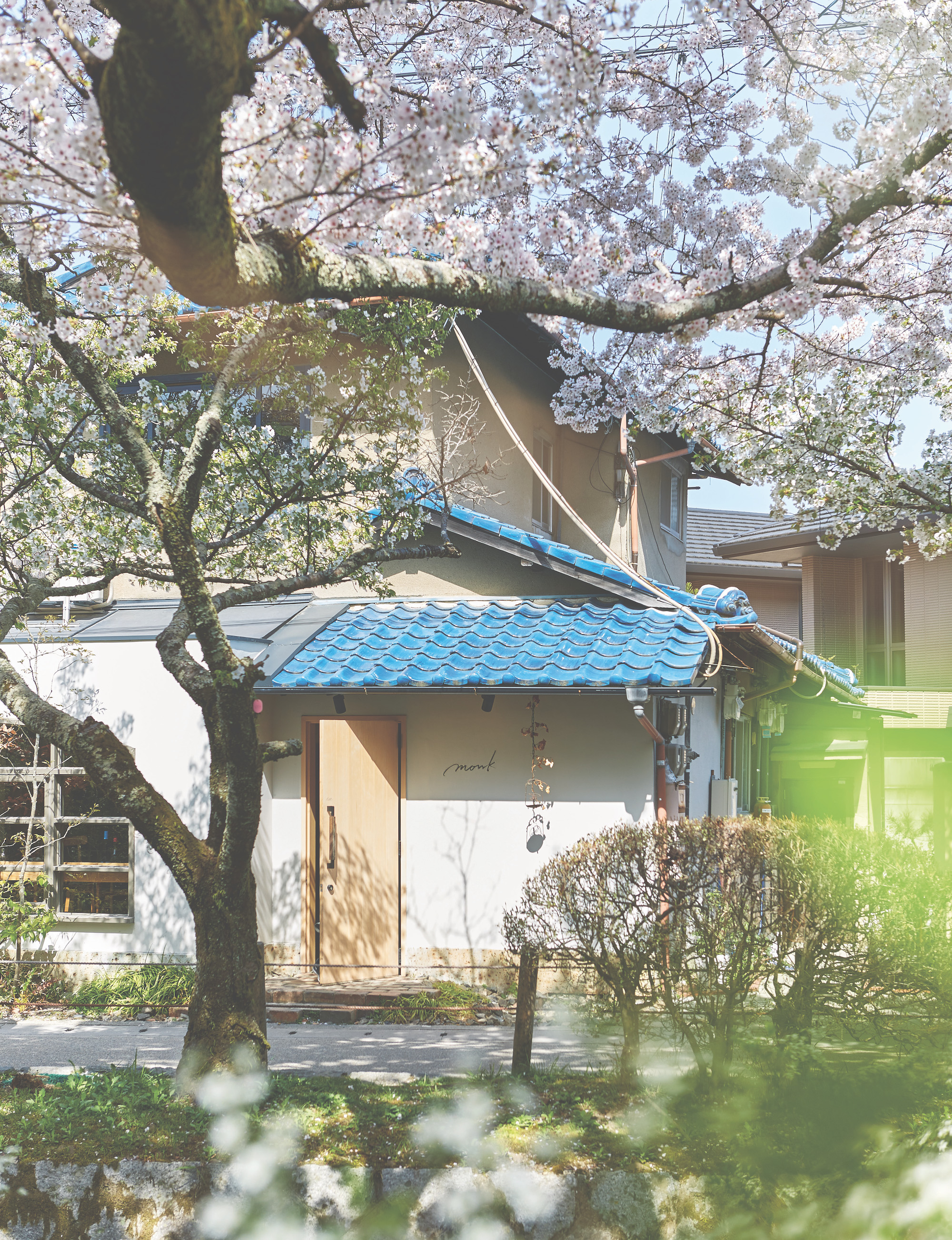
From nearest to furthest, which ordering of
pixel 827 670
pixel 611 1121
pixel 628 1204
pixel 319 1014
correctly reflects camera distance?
1. pixel 628 1204
2. pixel 611 1121
3. pixel 319 1014
4. pixel 827 670

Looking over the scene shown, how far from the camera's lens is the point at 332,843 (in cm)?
1021

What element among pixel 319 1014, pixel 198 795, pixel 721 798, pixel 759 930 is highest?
pixel 198 795

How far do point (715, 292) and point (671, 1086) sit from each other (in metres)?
3.94

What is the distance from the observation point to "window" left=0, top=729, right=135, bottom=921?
10531mm

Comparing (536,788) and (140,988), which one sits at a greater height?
(536,788)

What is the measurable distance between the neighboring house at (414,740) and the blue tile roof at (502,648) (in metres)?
0.03

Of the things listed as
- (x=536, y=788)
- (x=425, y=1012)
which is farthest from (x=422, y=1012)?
(x=536, y=788)

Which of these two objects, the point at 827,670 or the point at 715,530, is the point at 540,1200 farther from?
the point at 715,530

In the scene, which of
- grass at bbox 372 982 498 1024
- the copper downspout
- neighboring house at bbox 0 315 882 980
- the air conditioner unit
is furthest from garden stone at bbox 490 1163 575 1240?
the air conditioner unit

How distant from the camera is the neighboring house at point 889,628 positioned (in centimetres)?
1775

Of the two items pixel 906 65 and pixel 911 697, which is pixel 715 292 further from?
pixel 911 697

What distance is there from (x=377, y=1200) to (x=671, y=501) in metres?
14.0

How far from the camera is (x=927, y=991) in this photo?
211 inches

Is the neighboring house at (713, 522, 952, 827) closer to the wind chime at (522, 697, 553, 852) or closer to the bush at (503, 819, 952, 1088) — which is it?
the wind chime at (522, 697, 553, 852)
